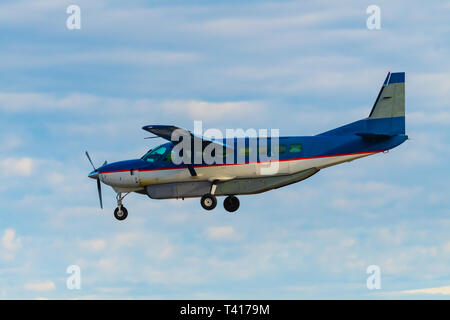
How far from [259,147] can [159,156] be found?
572 centimetres

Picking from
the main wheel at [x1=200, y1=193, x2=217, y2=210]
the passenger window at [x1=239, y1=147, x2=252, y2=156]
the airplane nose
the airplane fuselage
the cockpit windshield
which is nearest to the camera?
the airplane fuselage

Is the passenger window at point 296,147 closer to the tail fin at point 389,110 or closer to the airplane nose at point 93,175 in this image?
the tail fin at point 389,110

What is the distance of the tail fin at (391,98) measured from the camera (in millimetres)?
92312

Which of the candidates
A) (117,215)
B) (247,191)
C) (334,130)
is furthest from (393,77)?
(117,215)

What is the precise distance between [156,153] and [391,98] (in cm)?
1318

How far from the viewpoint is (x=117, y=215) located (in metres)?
96.2

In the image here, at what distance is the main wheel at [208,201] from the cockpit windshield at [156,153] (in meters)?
3.32

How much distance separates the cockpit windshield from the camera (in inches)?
3693

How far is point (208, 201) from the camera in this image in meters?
93.2

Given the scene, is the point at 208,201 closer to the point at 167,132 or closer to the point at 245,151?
the point at 245,151

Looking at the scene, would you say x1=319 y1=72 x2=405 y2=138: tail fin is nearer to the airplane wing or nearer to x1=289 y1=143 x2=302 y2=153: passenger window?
x1=289 y1=143 x2=302 y2=153: passenger window

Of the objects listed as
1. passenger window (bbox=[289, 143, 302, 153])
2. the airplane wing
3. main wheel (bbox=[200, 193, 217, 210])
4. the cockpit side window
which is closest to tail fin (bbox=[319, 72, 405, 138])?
passenger window (bbox=[289, 143, 302, 153])

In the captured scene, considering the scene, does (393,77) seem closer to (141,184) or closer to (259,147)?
(259,147)

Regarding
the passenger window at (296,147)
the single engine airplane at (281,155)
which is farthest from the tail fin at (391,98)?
the passenger window at (296,147)
